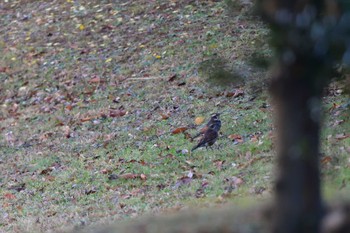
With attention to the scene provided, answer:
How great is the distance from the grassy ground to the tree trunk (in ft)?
4.44

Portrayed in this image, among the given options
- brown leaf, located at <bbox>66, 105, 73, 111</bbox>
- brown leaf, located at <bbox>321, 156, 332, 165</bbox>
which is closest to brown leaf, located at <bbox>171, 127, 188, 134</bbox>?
brown leaf, located at <bbox>66, 105, 73, 111</bbox>

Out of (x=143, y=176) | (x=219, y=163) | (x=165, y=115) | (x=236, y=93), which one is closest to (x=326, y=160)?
(x=219, y=163)

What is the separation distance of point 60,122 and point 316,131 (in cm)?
939

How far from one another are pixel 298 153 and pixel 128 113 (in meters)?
8.87

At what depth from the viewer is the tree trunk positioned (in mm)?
3111

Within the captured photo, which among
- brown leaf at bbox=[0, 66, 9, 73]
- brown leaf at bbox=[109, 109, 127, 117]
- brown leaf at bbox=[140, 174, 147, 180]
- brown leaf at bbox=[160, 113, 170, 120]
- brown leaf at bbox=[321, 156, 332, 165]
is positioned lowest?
brown leaf at bbox=[0, 66, 9, 73]

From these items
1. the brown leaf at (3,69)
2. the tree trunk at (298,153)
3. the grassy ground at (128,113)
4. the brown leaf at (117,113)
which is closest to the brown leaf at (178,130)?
the grassy ground at (128,113)

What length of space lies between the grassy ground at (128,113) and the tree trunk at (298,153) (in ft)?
4.44

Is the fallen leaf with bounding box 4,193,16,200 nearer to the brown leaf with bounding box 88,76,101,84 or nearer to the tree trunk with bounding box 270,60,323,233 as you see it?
the brown leaf with bounding box 88,76,101,84

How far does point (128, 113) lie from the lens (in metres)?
11.9

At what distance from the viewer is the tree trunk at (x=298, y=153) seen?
3.11 m

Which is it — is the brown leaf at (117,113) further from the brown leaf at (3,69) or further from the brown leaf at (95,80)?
the brown leaf at (3,69)

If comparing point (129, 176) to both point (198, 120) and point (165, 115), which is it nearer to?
point (198, 120)

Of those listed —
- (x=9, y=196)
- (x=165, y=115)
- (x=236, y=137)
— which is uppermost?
(x=236, y=137)
